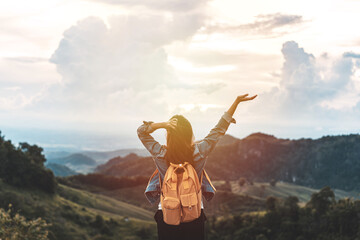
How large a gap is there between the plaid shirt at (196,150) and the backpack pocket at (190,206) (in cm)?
34

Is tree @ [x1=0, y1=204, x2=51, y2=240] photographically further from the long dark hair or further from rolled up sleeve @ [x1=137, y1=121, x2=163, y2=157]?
the long dark hair

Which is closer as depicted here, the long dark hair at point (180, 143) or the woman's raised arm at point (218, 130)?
the long dark hair at point (180, 143)

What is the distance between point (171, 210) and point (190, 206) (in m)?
0.28

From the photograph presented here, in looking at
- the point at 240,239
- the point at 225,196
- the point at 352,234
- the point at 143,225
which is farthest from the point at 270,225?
the point at 225,196

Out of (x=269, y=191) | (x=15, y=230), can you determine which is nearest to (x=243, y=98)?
(x=15, y=230)

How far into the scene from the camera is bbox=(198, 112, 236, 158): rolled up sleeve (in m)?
5.15

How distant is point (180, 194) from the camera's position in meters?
5.01

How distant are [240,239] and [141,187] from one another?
6744cm

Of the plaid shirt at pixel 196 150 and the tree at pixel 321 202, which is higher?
the plaid shirt at pixel 196 150

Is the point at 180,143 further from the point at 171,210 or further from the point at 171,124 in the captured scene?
the point at 171,210

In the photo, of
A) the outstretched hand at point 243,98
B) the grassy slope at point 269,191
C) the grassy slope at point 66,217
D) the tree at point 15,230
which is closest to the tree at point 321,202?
the grassy slope at point 66,217

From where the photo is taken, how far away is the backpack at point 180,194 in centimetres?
498

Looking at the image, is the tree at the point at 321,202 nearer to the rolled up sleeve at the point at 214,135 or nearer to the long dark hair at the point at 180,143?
the rolled up sleeve at the point at 214,135

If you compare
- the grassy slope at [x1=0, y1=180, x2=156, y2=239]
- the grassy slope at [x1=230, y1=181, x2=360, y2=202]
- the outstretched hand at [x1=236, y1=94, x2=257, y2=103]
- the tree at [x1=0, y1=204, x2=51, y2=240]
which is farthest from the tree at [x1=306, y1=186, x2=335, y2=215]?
the grassy slope at [x1=230, y1=181, x2=360, y2=202]
